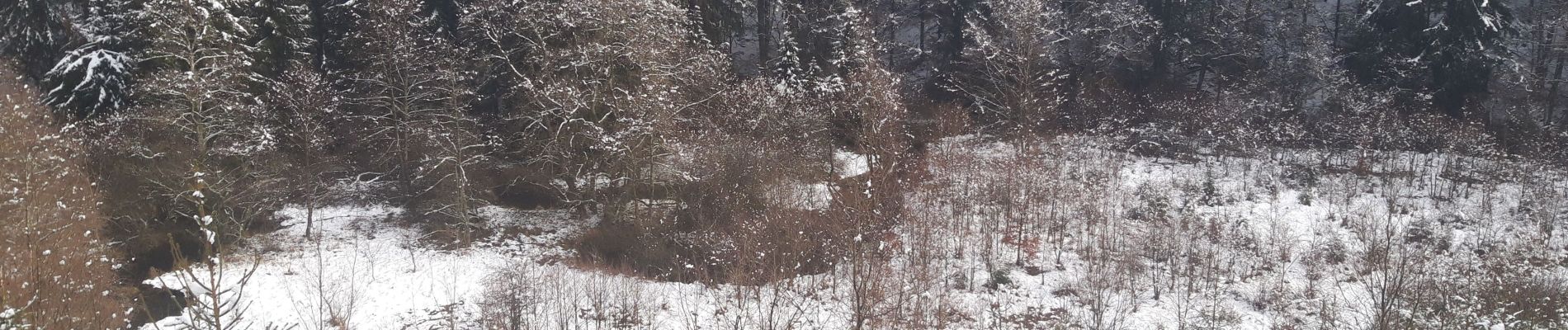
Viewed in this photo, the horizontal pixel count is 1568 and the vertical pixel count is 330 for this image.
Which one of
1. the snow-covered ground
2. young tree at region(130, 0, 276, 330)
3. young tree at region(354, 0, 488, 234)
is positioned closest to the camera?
the snow-covered ground

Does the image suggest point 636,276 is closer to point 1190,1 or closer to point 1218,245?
point 1218,245

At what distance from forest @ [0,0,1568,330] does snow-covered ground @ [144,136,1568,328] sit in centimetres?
11

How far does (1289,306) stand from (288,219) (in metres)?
22.6

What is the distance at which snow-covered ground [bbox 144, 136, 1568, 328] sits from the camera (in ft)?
48.4

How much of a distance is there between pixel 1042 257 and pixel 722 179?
7561mm

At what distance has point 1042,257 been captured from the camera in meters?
17.4

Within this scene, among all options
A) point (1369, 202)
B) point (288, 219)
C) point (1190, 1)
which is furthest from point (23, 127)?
point (1190, 1)

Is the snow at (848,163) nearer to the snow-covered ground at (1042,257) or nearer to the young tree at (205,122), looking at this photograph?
the snow-covered ground at (1042,257)

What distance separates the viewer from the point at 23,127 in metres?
18.9

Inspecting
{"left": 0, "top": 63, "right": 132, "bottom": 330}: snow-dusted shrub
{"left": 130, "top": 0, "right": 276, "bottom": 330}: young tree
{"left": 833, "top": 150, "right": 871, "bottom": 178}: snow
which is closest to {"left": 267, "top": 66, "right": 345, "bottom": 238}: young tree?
{"left": 130, "top": 0, "right": 276, "bottom": 330}: young tree

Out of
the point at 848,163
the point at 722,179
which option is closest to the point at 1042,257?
the point at 848,163

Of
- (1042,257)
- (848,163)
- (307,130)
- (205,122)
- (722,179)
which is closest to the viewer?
(1042,257)

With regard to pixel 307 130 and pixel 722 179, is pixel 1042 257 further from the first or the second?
pixel 307 130

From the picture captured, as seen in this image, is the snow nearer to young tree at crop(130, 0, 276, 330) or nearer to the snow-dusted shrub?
young tree at crop(130, 0, 276, 330)
